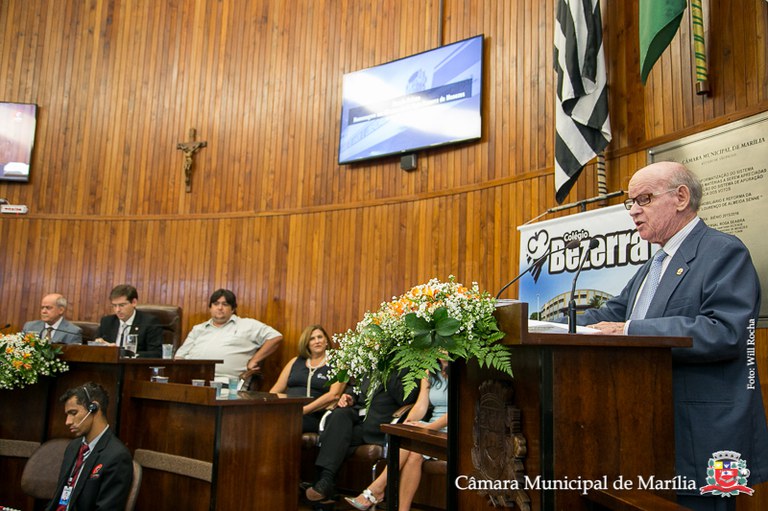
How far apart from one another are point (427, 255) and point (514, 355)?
4112 millimetres

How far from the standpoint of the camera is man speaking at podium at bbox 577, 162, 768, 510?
6.36 ft

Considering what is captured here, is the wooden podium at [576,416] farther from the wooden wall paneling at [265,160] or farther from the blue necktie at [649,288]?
the wooden wall paneling at [265,160]

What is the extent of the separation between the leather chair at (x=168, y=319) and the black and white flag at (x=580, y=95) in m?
3.75

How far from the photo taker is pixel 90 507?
344 centimetres

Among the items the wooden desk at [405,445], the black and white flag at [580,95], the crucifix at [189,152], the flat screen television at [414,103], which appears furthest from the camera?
the crucifix at [189,152]

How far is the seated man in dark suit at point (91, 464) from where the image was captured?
3.43 m

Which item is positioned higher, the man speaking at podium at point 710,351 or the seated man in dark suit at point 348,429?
the man speaking at podium at point 710,351

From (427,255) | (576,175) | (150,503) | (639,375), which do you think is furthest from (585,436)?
(427,255)

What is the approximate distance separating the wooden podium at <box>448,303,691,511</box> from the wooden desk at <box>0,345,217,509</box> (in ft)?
11.3

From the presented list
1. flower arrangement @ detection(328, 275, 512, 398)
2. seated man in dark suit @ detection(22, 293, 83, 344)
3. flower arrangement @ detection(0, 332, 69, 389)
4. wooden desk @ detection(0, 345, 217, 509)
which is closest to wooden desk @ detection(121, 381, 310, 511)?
wooden desk @ detection(0, 345, 217, 509)

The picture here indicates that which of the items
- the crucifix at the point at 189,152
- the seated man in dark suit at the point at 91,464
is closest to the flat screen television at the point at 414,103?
the crucifix at the point at 189,152

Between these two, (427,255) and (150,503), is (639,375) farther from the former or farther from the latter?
(427,255)

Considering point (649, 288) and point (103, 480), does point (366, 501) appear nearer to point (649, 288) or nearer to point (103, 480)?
point (103, 480)

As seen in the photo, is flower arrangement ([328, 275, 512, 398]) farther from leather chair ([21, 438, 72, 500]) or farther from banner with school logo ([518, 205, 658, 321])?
leather chair ([21, 438, 72, 500])
